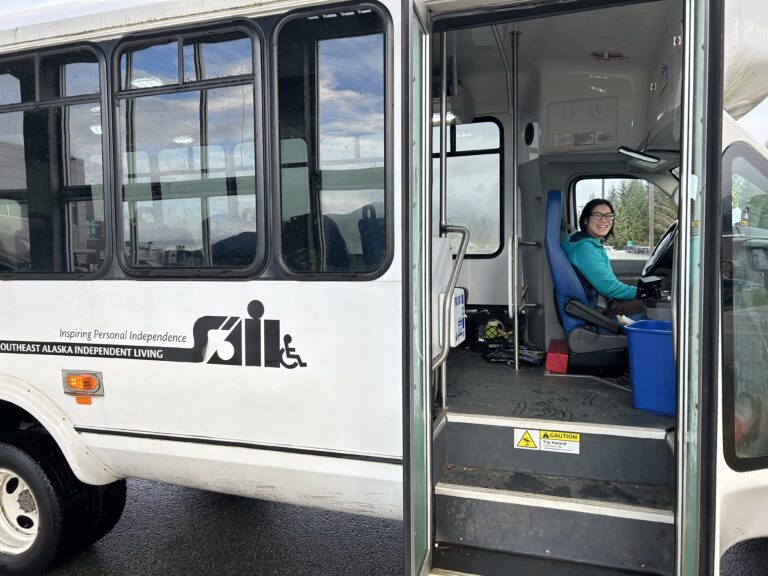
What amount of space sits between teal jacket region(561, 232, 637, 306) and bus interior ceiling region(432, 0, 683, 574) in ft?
1.50

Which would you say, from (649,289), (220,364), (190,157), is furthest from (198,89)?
(649,289)

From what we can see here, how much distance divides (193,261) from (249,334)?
0.44 meters

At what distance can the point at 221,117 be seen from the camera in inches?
94.3

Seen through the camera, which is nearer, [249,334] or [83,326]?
[249,334]

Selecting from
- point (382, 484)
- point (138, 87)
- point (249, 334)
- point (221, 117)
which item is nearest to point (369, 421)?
point (382, 484)

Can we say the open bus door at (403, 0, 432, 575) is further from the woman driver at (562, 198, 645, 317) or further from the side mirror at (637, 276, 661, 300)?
the side mirror at (637, 276, 661, 300)

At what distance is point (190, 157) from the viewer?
8.09ft

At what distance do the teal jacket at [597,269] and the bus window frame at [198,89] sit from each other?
217 cm

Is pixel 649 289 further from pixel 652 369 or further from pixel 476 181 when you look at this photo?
pixel 476 181

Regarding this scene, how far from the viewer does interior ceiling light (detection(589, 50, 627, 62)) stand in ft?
12.3

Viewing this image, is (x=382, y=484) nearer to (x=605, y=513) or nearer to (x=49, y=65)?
(x=605, y=513)

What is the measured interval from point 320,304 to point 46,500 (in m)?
1.77

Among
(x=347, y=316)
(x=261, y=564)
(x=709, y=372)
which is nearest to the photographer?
(x=709, y=372)

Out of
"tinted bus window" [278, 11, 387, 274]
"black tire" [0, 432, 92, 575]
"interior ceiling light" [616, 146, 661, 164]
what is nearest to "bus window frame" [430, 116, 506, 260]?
"interior ceiling light" [616, 146, 661, 164]
